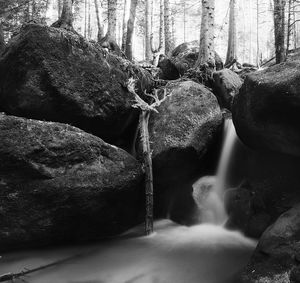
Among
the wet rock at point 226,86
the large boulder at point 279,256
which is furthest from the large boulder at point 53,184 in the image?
the wet rock at point 226,86

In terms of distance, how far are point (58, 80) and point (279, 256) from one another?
4.88 metres

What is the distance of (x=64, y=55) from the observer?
22.1 feet

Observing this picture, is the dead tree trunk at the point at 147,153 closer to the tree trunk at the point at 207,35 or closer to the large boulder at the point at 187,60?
the tree trunk at the point at 207,35

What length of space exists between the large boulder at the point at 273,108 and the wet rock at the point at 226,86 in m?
2.93

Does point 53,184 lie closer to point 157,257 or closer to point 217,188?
point 157,257

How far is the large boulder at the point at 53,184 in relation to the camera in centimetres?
576

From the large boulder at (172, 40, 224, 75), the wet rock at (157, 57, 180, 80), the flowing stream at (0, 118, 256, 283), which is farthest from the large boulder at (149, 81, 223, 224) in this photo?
the wet rock at (157, 57, 180, 80)

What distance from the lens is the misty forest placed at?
17.7 feet

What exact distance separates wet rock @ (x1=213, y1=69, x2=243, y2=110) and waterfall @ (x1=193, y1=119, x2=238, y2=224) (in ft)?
4.53

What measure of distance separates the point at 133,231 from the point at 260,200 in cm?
264

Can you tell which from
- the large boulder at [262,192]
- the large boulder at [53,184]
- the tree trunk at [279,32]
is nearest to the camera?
the large boulder at [53,184]

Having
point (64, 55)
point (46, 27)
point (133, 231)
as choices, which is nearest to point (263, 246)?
point (133, 231)

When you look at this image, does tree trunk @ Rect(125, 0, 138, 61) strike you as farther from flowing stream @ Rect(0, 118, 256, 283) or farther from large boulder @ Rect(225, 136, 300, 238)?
flowing stream @ Rect(0, 118, 256, 283)

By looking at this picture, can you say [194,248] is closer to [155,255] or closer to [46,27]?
[155,255]
